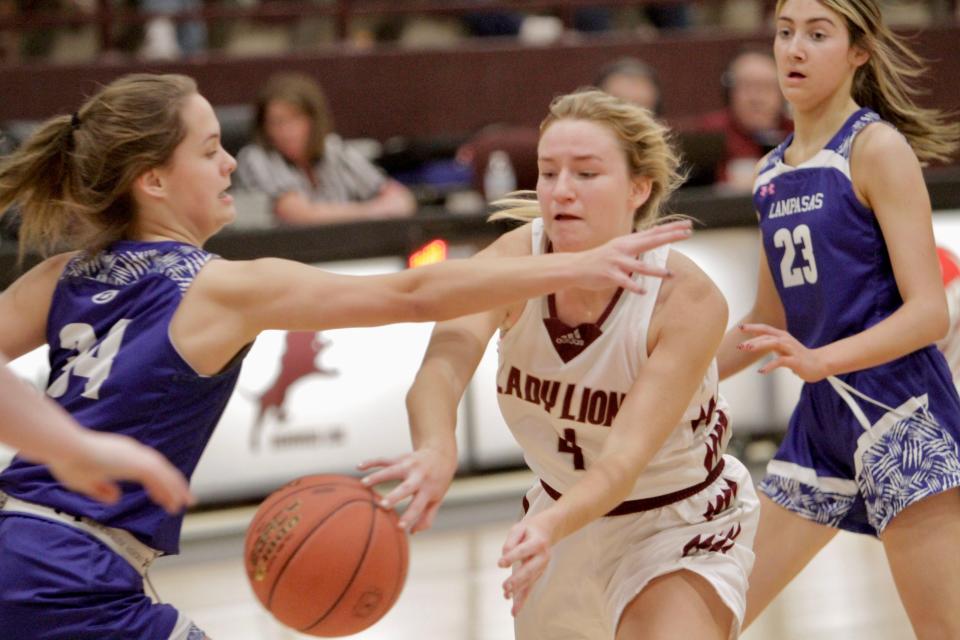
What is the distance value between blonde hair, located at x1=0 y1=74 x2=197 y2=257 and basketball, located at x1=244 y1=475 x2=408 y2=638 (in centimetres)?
71

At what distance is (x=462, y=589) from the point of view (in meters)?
5.56

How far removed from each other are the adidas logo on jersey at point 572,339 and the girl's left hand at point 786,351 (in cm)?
37

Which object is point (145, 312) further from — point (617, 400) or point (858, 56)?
point (858, 56)

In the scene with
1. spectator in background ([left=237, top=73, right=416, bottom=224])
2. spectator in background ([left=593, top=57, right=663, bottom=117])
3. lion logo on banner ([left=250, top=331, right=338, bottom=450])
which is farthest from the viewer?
spectator in background ([left=593, top=57, right=663, bottom=117])

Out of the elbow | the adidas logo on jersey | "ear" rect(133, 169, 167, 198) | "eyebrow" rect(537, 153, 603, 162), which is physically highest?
"eyebrow" rect(537, 153, 603, 162)

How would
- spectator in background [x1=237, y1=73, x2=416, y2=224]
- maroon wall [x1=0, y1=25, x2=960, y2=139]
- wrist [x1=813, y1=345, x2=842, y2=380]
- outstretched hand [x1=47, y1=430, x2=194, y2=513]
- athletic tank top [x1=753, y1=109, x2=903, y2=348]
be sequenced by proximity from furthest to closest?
maroon wall [x1=0, y1=25, x2=960, y2=139] < spectator in background [x1=237, y1=73, x2=416, y2=224] < athletic tank top [x1=753, y1=109, x2=903, y2=348] < wrist [x1=813, y1=345, x2=842, y2=380] < outstretched hand [x1=47, y1=430, x2=194, y2=513]

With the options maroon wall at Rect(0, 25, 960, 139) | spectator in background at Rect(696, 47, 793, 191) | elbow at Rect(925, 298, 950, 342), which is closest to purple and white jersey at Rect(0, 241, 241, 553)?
elbow at Rect(925, 298, 950, 342)

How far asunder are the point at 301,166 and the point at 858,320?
463cm

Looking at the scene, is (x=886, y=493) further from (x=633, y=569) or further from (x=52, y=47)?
(x=52, y=47)

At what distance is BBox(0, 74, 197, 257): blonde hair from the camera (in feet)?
9.36

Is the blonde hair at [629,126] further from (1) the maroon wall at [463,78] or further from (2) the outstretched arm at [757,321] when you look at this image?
(1) the maroon wall at [463,78]

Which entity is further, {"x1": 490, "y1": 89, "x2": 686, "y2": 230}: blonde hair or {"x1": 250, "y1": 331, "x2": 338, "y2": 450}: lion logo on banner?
{"x1": 250, "y1": 331, "x2": 338, "y2": 450}: lion logo on banner

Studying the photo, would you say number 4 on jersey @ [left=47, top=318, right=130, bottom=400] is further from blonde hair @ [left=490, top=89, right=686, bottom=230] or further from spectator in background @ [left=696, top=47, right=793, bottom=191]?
spectator in background @ [left=696, top=47, right=793, bottom=191]

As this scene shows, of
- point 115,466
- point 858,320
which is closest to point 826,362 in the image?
point 858,320
